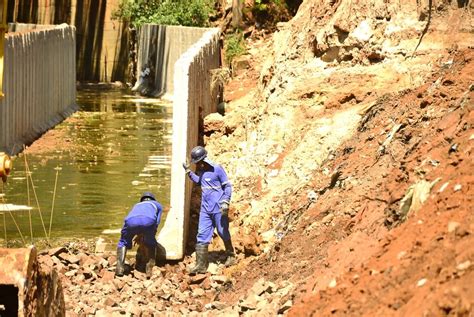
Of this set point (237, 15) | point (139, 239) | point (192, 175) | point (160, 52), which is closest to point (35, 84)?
point (237, 15)

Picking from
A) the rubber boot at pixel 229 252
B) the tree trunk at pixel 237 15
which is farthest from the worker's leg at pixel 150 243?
the tree trunk at pixel 237 15

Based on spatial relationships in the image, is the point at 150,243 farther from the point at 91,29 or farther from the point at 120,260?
the point at 91,29

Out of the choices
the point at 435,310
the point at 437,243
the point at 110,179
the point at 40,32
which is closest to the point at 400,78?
the point at 110,179

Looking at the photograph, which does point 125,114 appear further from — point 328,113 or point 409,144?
point 409,144

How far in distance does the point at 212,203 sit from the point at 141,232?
3.21ft

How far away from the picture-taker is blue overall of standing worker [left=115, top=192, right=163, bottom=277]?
14.0 meters

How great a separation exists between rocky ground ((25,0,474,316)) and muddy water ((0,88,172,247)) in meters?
1.24

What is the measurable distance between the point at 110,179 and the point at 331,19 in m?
4.74

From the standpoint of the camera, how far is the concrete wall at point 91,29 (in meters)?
41.3

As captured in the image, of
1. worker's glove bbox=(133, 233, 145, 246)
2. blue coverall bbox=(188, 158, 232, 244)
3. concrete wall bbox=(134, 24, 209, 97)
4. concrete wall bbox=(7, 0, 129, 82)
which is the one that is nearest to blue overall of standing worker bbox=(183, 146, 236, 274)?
blue coverall bbox=(188, 158, 232, 244)

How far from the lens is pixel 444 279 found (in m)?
7.45

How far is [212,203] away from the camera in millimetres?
14461

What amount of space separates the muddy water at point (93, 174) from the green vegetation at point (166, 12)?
563 centimetres

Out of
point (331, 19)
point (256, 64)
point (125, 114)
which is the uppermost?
point (331, 19)
